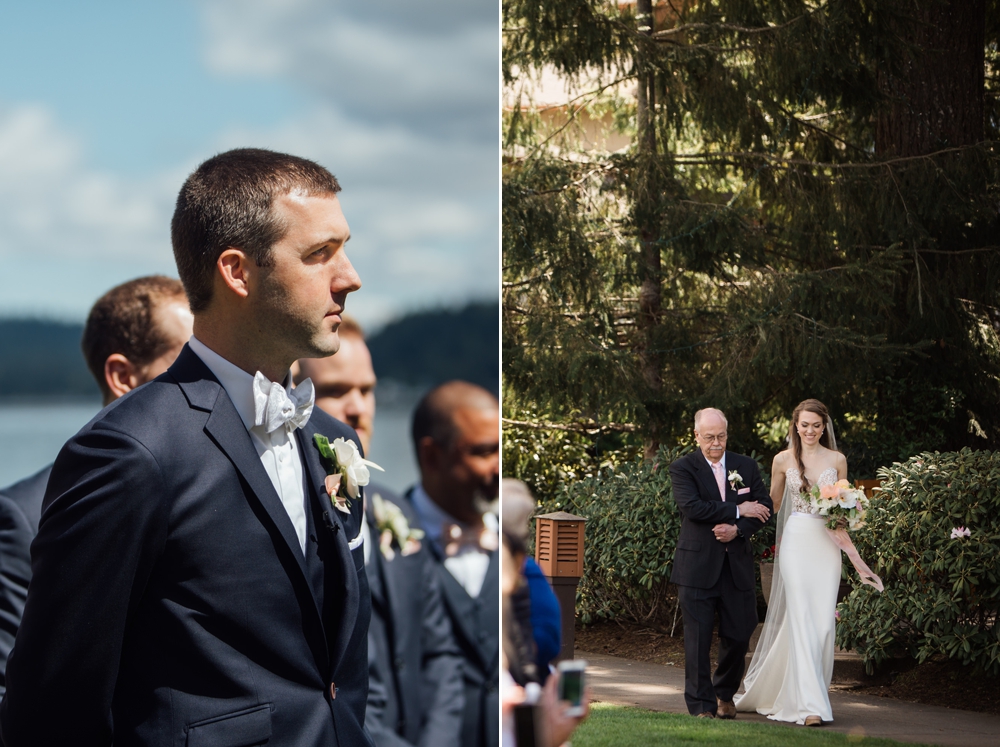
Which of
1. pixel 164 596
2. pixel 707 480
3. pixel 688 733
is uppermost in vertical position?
pixel 707 480

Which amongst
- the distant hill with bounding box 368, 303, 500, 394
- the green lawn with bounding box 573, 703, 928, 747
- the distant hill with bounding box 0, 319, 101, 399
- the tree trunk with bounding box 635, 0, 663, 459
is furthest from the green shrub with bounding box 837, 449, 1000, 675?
the distant hill with bounding box 0, 319, 101, 399

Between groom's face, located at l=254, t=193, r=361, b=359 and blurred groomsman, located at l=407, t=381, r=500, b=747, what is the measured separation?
1.08 feet

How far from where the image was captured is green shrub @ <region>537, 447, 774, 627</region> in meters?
5.54

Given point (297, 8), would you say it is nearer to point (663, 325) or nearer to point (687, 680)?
point (687, 680)

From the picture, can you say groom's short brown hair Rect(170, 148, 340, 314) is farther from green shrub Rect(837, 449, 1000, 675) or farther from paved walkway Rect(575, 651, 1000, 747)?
green shrub Rect(837, 449, 1000, 675)

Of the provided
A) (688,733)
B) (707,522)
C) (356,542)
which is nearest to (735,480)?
(707,522)

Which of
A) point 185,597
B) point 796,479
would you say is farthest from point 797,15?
point 185,597

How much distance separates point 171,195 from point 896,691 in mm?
3845

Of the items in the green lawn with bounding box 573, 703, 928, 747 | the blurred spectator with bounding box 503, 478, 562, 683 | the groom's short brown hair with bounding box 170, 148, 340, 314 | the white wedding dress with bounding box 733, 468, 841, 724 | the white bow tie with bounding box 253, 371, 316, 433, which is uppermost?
the groom's short brown hair with bounding box 170, 148, 340, 314

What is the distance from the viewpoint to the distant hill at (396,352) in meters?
1.70

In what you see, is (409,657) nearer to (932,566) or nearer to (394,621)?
(394,621)

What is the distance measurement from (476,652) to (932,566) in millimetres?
3186

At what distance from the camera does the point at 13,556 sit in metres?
1.77

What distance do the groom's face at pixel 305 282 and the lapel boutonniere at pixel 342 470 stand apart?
0.14 m
